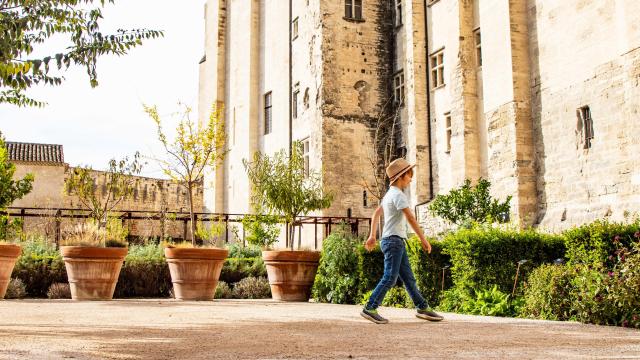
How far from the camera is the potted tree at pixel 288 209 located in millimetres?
13445

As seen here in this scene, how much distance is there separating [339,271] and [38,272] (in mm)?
→ 7001

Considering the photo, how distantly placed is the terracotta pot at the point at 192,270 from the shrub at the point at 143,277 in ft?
8.45

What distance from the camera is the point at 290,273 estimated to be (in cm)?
1349

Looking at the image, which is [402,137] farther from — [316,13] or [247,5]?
[247,5]

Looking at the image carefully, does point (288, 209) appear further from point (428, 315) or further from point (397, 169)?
point (428, 315)

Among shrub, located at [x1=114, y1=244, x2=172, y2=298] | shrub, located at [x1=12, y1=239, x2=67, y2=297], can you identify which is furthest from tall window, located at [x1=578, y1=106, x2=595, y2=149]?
shrub, located at [x1=12, y1=239, x2=67, y2=297]

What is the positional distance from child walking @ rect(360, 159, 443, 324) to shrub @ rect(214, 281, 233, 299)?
25.5 ft

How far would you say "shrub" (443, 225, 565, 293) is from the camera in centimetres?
1002

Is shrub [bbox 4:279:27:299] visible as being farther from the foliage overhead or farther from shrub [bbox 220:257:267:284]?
the foliage overhead

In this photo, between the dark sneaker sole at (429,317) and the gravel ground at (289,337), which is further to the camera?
the dark sneaker sole at (429,317)

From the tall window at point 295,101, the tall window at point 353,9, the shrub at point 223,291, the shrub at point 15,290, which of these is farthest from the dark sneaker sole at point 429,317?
the tall window at point 295,101

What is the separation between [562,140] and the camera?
57.0ft

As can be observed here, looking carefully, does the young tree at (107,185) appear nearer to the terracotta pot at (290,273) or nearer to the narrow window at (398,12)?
the terracotta pot at (290,273)

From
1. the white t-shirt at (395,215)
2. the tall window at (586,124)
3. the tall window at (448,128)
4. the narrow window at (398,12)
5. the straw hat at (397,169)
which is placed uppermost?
the narrow window at (398,12)
